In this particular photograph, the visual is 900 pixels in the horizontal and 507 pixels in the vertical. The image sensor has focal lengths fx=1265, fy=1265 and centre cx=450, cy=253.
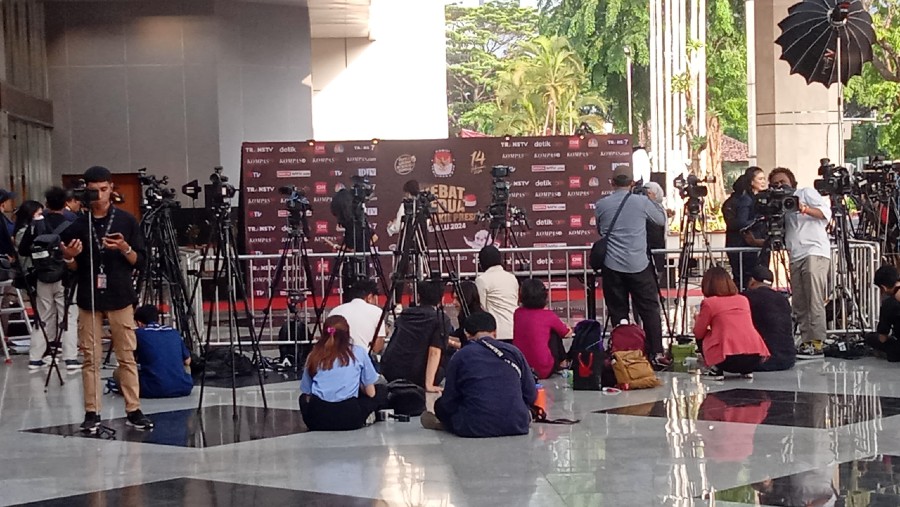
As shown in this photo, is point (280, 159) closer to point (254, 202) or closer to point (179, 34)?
point (254, 202)

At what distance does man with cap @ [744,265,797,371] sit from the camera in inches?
474

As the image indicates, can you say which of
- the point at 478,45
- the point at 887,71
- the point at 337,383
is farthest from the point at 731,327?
the point at 478,45

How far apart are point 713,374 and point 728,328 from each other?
747 millimetres

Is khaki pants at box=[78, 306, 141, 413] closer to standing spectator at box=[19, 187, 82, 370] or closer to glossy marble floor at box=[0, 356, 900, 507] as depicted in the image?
glossy marble floor at box=[0, 356, 900, 507]

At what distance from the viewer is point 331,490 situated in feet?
24.3

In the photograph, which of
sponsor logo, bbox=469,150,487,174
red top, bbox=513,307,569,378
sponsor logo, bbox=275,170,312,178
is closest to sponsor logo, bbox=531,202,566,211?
sponsor logo, bbox=469,150,487,174

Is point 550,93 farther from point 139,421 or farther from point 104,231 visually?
point 104,231

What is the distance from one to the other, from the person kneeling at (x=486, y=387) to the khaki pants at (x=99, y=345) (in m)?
2.40

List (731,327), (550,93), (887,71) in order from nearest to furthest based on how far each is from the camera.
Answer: (731,327) < (887,71) < (550,93)

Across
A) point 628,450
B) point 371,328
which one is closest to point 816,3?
point 371,328

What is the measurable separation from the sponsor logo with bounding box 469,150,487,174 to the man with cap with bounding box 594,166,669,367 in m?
8.15

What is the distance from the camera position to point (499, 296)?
12211 mm

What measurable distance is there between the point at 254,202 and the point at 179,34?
11.0 metres

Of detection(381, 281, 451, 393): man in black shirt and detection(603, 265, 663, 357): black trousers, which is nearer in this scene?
detection(381, 281, 451, 393): man in black shirt
